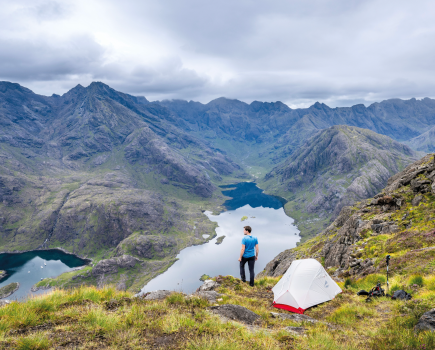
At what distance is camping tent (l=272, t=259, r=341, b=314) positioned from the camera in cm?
1564

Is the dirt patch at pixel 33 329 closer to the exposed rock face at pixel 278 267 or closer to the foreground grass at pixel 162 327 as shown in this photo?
the foreground grass at pixel 162 327

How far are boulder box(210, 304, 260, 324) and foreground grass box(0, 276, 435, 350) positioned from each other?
0.48 meters

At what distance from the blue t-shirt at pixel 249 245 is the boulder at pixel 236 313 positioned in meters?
5.62

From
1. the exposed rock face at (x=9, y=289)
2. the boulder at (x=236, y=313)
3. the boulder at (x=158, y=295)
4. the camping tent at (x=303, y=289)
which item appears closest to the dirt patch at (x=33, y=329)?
the boulder at (x=158, y=295)

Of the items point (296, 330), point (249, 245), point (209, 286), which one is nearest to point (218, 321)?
point (296, 330)

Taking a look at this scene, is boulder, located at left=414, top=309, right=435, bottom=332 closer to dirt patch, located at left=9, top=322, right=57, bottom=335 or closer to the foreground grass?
the foreground grass

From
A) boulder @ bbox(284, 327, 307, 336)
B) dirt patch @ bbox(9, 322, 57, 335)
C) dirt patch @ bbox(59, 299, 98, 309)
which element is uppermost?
dirt patch @ bbox(9, 322, 57, 335)

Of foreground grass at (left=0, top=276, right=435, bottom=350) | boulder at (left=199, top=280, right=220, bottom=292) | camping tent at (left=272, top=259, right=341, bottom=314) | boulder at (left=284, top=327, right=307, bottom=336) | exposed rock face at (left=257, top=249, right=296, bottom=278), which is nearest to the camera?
foreground grass at (left=0, top=276, right=435, bottom=350)

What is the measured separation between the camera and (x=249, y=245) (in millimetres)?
17391

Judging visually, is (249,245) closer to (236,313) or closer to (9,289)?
(236,313)

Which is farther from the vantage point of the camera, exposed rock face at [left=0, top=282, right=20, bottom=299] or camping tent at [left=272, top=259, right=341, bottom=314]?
exposed rock face at [left=0, top=282, right=20, bottom=299]

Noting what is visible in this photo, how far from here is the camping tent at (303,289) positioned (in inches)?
616

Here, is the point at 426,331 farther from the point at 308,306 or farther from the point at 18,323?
the point at 18,323

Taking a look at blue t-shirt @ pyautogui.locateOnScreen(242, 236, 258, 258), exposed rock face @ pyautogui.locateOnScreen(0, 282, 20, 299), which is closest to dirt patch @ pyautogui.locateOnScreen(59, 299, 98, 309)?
blue t-shirt @ pyautogui.locateOnScreen(242, 236, 258, 258)
